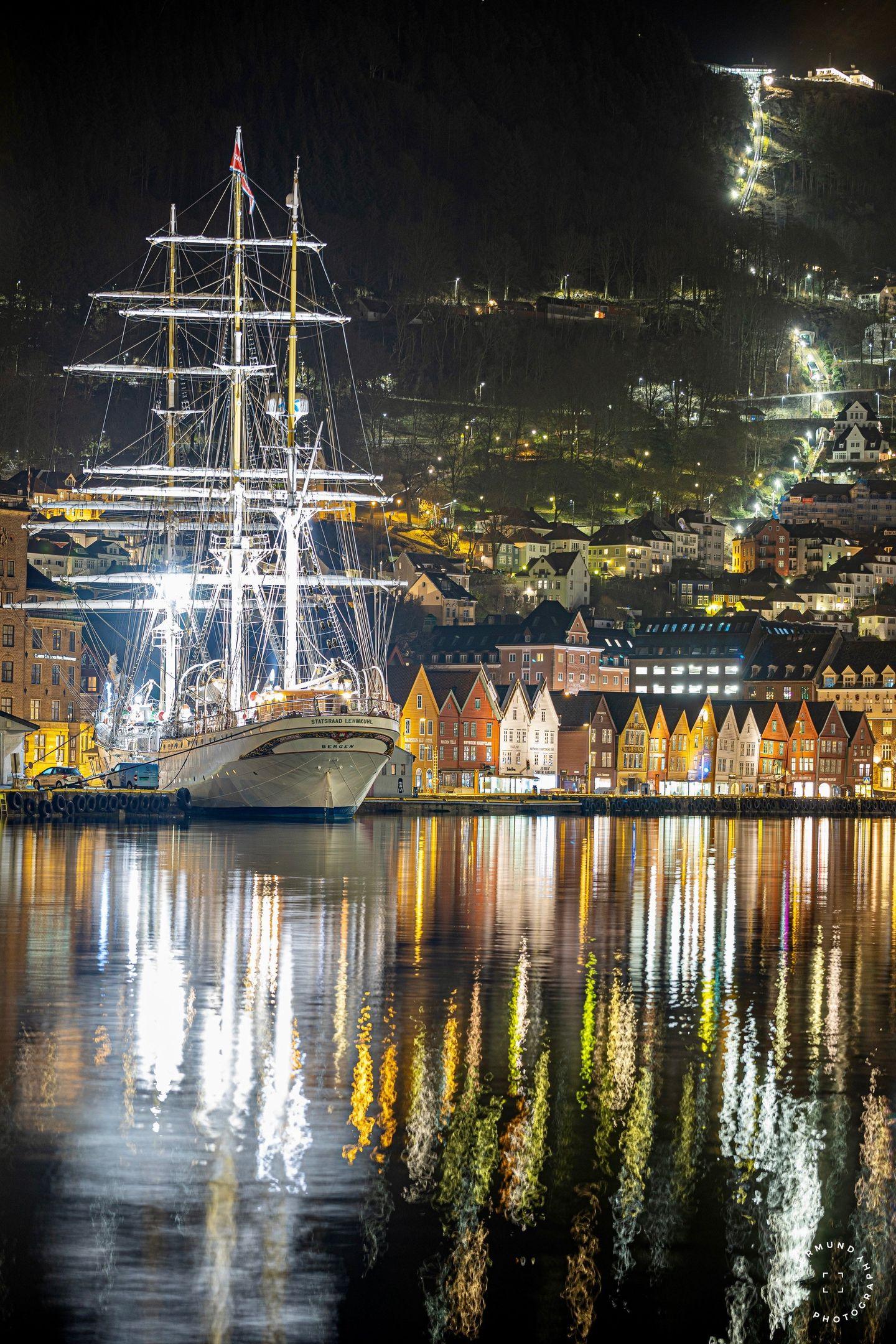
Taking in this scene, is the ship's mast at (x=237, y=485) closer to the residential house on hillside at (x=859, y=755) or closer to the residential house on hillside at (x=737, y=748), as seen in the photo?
the residential house on hillside at (x=737, y=748)

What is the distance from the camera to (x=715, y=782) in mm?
138500

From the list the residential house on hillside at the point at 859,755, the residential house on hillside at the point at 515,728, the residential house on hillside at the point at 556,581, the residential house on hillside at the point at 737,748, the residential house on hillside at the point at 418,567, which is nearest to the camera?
the residential house on hillside at the point at 515,728

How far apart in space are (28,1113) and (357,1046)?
4653mm

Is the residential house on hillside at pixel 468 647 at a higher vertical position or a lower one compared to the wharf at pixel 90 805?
higher

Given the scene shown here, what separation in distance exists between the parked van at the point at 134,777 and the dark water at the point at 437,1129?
56288mm

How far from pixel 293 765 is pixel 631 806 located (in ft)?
134

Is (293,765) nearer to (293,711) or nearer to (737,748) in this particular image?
(293,711)

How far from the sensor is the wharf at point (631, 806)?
104375mm

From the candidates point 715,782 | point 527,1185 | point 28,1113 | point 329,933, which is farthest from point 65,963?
point 715,782

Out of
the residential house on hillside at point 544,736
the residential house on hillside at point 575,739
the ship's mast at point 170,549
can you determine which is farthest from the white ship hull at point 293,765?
the residential house on hillside at point 575,739

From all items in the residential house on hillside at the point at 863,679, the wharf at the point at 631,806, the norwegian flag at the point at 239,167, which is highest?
the norwegian flag at the point at 239,167

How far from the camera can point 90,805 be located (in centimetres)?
7769

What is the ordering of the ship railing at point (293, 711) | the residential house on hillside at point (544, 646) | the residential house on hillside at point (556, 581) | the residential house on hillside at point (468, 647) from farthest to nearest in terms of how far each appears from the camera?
the residential house on hillside at point (556, 581), the residential house on hillside at point (468, 647), the residential house on hillside at point (544, 646), the ship railing at point (293, 711)

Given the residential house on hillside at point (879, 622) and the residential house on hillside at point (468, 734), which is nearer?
the residential house on hillside at point (468, 734)
